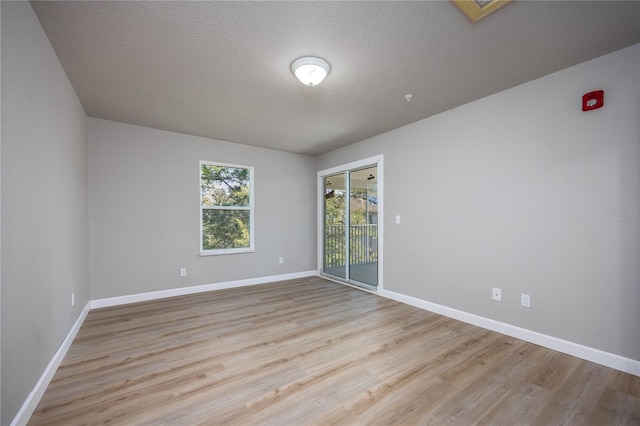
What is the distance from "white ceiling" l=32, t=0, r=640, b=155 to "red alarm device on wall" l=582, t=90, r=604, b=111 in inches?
11.9

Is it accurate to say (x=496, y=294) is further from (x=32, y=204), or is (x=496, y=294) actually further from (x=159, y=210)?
(x=159, y=210)

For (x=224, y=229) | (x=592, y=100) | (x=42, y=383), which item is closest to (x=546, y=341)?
(x=592, y=100)

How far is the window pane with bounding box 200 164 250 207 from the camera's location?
4316 mm

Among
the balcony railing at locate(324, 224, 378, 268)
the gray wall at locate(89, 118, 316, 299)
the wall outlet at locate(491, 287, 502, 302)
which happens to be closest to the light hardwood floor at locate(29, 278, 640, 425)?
the wall outlet at locate(491, 287, 502, 302)

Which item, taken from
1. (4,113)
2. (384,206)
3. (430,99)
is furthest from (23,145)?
(384,206)

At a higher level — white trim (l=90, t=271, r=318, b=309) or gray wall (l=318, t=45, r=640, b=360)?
gray wall (l=318, t=45, r=640, b=360)

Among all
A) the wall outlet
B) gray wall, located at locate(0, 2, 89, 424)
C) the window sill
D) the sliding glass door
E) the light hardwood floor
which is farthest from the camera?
the sliding glass door

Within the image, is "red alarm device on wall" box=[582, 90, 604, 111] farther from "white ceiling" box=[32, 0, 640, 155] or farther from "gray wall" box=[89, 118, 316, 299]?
"gray wall" box=[89, 118, 316, 299]

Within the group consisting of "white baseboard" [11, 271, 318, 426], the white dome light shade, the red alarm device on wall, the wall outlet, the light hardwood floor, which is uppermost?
the white dome light shade

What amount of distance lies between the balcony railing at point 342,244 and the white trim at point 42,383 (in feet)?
12.7

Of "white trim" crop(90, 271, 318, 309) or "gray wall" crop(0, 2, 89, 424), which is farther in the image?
"white trim" crop(90, 271, 318, 309)

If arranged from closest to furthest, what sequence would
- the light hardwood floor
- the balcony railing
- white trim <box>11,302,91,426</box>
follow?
1. white trim <box>11,302,91,426</box>
2. the light hardwood floor
3. the balcony railing

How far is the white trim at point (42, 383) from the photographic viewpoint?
4.75ft

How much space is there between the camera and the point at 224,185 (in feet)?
14.8
